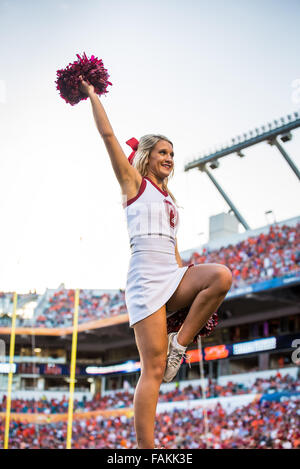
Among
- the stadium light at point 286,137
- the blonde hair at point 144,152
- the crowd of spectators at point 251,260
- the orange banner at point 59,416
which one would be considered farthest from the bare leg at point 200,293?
the orange banner at point 59,416

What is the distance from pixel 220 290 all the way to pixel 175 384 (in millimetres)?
25334

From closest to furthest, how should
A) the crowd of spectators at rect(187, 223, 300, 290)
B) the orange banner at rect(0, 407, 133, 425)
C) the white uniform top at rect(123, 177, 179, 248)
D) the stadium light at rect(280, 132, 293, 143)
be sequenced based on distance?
1. the white uniform top at rect(123, 177, 179, 248)
2. the crowd of spectators at rect(187, 223, 300, 290)
3. the stadium light at rect(280, 132, 293, 143)
4. the orange banner at rect(0, 407, 133, 425)

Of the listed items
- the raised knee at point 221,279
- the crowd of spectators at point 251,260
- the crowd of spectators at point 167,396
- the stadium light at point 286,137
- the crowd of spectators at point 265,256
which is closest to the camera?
the raised knee at point 221,279

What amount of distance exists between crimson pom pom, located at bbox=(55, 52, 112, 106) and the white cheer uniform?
570mm

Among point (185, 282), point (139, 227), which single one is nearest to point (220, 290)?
point (185, 282)

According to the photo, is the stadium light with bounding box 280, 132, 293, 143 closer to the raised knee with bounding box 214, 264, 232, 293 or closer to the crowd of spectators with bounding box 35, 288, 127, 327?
the crowd of spectators with bounding box 35, 288, 127, 327

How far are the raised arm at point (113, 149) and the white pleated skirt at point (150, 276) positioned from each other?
327 millimetres

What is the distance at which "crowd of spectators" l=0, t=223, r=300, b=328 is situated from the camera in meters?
21.7

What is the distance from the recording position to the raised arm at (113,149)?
2.82 m

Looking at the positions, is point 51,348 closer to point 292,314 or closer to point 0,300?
point 0,300

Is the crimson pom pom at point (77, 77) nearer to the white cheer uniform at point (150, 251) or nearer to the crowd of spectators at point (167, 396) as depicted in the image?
the white cheer uniform at point (150, 251)

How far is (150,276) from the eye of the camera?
2.85 meters

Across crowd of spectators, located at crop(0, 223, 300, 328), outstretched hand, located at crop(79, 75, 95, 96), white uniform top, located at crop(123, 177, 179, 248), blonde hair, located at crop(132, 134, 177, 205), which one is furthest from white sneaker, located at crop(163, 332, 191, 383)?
crowd of spectators, located at crop(0, 223, 300, 328)
